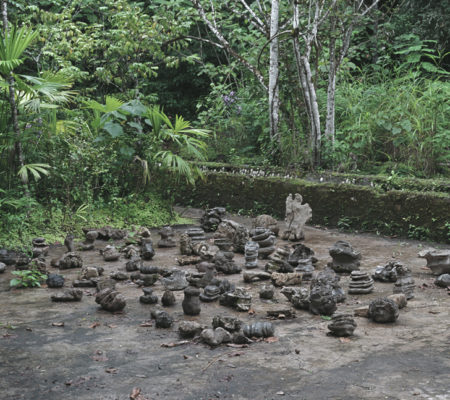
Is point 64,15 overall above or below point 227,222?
above

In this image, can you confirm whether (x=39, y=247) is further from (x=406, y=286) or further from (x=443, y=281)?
(x=443, y=281)

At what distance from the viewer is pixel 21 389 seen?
2.79 meters

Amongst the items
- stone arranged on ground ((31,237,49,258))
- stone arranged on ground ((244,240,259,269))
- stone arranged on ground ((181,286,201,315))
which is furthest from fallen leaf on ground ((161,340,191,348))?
stone arranged on ground ((31,237,49,258))

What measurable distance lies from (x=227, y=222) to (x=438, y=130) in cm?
312

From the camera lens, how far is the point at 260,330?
3498 millimetres

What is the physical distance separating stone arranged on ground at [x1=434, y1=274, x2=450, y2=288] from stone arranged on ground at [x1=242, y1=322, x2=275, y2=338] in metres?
1.85

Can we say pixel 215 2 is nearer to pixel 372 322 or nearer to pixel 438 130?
pixel 438 130

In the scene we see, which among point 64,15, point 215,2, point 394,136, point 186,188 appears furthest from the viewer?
point 215,2

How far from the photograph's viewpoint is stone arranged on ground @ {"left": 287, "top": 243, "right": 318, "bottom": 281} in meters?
5.21

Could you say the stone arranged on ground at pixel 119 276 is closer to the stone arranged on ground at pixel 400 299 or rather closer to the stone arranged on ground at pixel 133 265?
the stone arranged on ground at pixel 133 265

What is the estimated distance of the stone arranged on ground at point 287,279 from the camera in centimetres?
482

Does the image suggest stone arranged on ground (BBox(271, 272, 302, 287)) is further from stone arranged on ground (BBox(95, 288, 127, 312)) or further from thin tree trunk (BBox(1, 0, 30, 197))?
thin tree trunk (BBox(1, 0, 30, 197))

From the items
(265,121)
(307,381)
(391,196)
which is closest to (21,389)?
(307,381)

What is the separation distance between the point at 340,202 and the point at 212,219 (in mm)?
1654
